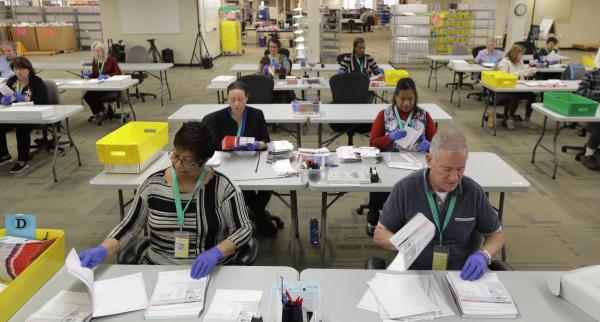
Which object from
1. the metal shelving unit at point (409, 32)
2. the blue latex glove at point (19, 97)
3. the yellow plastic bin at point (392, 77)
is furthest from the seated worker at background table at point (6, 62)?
the metal shelving unit at point (409, 32)

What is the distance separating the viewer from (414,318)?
1.70m

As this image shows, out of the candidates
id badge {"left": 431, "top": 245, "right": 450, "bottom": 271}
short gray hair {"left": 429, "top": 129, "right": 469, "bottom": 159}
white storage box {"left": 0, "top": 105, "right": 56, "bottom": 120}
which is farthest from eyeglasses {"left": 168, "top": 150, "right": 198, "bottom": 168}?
white storage box {"left": 0, "top": 105, "right": 56, "bottom": 120}

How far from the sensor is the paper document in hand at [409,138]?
358 cm

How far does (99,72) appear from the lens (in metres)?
7.33

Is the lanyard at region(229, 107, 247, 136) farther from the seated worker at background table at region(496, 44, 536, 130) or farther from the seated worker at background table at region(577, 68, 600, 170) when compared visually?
the seated worker at background table at region(496, 44, 536, 130)

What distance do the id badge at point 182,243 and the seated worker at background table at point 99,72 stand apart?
221 inches

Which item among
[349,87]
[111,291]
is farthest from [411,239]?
[349,87]

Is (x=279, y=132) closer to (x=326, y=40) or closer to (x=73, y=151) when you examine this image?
(x=73, y=151)

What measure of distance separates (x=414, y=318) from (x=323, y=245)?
1658 mm

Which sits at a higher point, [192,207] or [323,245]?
[192,207]

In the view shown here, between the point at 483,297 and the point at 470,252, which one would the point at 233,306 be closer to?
the point at 483,297

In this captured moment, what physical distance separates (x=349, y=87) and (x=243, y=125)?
2343 mm

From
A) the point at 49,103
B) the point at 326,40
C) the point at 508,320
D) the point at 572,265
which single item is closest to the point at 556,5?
the point at 326,40

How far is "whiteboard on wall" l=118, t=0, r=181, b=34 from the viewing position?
41.8ft
